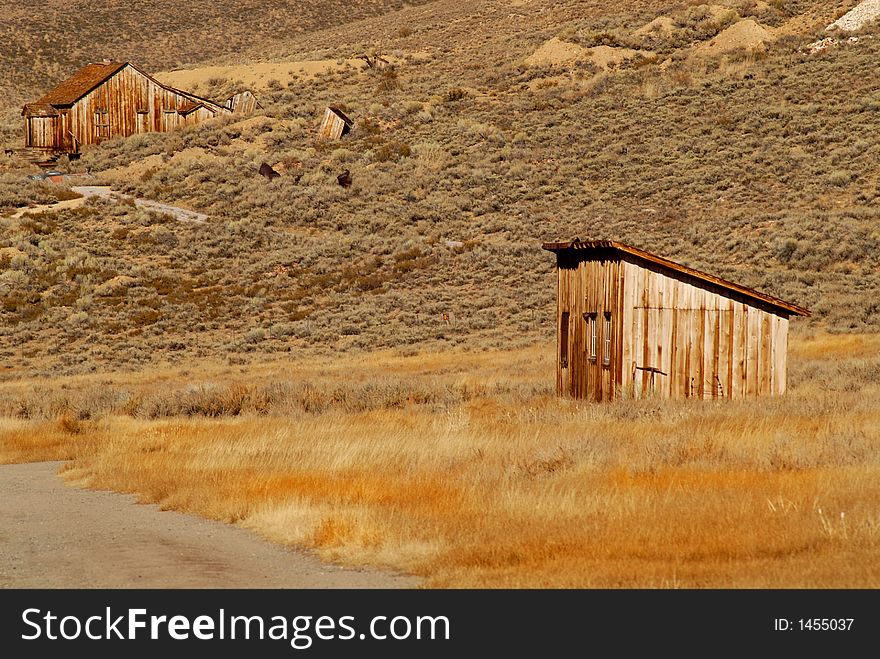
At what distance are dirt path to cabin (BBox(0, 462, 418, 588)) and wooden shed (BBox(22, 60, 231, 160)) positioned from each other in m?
60.1

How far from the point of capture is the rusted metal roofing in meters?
70.1

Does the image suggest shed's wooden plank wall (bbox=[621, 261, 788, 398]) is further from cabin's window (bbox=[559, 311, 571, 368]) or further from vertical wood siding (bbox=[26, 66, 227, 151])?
vertical wood siding (bbox=[26, 66, 227, 151])

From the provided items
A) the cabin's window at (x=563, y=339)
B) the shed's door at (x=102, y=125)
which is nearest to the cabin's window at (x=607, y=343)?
the cabin's window at (x=563, y=339)

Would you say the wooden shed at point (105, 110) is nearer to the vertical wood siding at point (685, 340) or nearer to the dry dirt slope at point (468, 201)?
the dry dirt slope at point (468, 201)

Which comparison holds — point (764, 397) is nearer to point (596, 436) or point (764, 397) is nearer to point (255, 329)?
point (596, 436)

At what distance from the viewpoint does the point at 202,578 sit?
30.4ft

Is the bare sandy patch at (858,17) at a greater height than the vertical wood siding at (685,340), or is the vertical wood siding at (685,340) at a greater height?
the bare sandy patch at (858,17)

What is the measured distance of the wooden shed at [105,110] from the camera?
70125mm

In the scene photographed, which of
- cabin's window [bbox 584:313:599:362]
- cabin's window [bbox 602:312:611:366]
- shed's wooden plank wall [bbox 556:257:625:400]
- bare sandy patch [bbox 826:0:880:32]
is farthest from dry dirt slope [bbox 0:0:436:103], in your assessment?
cabin's window [bbox 602:312:611:366]

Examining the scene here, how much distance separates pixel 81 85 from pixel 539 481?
65.5 meters

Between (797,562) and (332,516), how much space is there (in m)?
4.49

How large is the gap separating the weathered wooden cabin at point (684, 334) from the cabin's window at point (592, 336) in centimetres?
52

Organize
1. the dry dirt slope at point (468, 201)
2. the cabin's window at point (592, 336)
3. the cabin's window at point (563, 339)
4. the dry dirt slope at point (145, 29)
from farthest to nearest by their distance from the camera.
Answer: the dry dirt slope at point (145, 29) → the dry dirt slope at point (468, 201) → the cabin's window at point (563, 339) → the cabin's window at point (592, 336)

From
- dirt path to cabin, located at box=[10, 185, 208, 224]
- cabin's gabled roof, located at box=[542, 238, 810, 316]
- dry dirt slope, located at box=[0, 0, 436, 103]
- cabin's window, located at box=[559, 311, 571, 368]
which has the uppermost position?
dry dirt slope, located at box=[0, 0, 436, 103]
